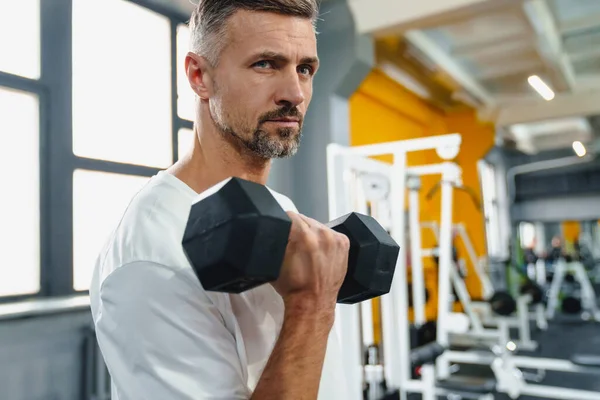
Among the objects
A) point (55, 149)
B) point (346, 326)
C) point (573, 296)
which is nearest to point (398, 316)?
point (346, 326)

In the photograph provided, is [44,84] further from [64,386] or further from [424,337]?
[424,337]

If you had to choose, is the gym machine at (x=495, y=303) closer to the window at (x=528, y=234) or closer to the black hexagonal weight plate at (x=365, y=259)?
the window at (x=528, y=234)

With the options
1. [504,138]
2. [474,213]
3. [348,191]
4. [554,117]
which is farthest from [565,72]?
[348,191]

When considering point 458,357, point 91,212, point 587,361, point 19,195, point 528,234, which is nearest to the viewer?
point 19,195

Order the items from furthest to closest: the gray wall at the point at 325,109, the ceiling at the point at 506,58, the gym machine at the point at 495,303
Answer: the gym machine at the point at 495,303 → the ceiling at the point at 506,58 → the gray wall at the point at 325,109

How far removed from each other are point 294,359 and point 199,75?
407 millimetres

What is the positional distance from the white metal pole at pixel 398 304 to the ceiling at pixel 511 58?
134 centimetres

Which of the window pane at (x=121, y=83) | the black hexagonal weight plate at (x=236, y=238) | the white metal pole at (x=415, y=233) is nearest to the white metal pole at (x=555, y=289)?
the white metal pole at (x=415, y=233)

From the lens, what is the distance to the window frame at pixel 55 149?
2268mm

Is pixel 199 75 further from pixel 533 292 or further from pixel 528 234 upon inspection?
pixel 528 234

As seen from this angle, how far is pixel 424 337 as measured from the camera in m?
2.80

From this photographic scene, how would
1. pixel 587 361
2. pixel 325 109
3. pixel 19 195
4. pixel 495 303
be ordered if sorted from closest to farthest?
pixel 19 195
pixel 587 361
pixel 325 109
pixel 495 303

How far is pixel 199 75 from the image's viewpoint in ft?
2.25

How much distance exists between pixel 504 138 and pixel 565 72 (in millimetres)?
3455
